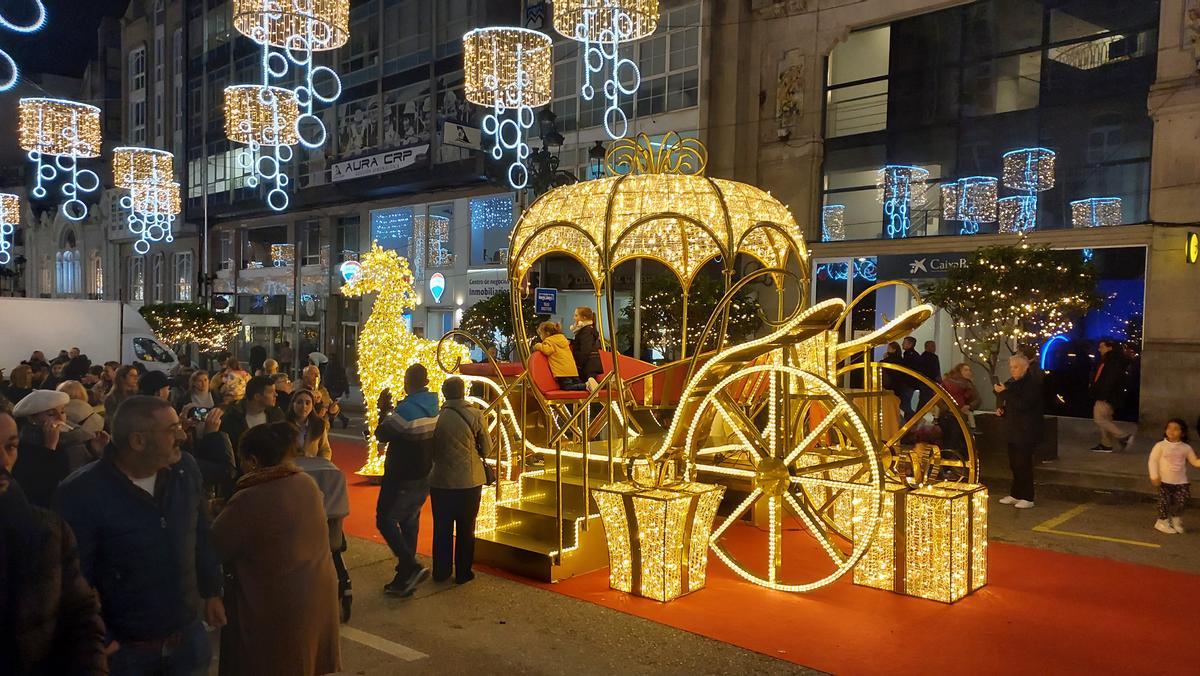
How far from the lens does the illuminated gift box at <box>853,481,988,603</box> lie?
→ 245 inches

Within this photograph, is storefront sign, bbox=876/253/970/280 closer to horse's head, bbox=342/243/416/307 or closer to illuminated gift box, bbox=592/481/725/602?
horse's head, bbox=342/243/416/307

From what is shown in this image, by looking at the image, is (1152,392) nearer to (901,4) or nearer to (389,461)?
(901,4)

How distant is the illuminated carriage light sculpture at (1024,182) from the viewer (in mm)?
16047

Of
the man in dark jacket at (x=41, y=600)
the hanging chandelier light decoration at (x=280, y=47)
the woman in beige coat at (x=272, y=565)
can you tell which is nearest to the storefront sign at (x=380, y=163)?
the hanging chandelier light decoration at (x=280, y=47)

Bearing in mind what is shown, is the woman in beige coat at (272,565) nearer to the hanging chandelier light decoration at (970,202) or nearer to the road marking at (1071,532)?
the road marking at (1071,532)

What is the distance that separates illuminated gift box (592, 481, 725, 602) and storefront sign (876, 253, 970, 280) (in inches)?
467

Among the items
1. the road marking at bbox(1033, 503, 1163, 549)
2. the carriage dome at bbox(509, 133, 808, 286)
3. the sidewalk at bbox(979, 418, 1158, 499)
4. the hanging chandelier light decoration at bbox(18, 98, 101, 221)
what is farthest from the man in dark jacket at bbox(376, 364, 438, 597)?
the hanging chandelier light decoration at bbox(18, 98, 101, 221)

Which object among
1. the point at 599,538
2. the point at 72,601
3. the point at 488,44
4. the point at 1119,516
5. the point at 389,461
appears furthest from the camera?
the point at 488,44

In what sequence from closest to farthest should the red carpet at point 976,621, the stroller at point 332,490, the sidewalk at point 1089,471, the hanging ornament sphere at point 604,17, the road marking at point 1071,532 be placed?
the stroller at point 332,490 → the red carpet at point 976,621 → the road marking at point 1071,532 → the sidewalk at point 1089,471 → the hanging ornament sphere at point 604,17

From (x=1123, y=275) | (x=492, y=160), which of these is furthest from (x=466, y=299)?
(x=1123, y=275)

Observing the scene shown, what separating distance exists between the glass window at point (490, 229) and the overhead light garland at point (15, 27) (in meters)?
19.5

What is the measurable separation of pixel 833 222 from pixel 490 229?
10727mm

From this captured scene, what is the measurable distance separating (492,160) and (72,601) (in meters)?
21.6

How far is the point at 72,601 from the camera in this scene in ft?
8.24
